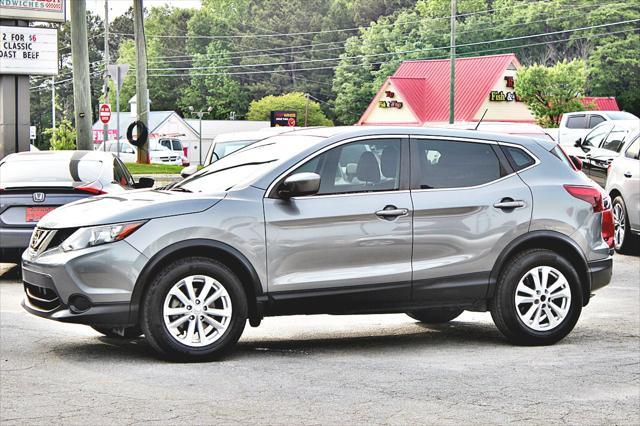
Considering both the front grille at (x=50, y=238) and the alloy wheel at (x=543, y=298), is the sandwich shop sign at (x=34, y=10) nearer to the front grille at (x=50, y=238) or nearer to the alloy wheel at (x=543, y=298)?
the front grille at (x=50, y=238)

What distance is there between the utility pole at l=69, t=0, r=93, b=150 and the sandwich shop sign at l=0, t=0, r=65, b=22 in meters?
0.88

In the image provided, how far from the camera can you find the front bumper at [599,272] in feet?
30.0

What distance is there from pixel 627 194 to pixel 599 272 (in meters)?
6.72

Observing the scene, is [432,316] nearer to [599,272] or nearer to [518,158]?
[599,272]

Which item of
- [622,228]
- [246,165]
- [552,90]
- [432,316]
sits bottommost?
[432,316]

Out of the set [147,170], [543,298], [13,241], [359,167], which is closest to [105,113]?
[147,170]

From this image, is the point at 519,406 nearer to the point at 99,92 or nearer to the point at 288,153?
the point at 288,153

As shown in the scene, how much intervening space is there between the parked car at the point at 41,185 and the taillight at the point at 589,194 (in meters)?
5.52

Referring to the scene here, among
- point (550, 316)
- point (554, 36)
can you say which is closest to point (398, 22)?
point (554, 36)

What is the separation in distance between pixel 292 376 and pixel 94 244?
1635 mm

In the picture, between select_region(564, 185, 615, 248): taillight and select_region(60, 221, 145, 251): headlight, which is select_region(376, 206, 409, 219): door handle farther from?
select_region(60, 221, 145, 251): headlight

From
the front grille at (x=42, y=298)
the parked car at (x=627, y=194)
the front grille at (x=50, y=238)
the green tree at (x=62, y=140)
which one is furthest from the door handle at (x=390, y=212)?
the green tree at (x=62, y=140)

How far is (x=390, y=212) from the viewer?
28.0ft

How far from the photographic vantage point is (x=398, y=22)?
115062 millimetres
